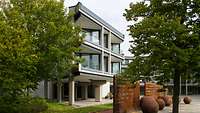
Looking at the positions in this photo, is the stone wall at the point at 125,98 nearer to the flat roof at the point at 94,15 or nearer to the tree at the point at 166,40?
the tree at the point at 166,40

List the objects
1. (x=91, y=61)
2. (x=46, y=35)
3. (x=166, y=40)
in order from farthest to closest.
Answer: (x=91, y=61)
(x=46, y=35)
(x=166, y=40)

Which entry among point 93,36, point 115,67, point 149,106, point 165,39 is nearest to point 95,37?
point 93,36

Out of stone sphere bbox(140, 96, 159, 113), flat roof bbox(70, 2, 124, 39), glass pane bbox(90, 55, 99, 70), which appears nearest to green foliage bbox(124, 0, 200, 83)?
stone sphere bbox(140, 96, 159, 113)

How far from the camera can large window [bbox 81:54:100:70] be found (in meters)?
52.6

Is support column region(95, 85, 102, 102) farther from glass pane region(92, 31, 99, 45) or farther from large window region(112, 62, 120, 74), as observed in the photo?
large window region(112, 62, 120, 74)

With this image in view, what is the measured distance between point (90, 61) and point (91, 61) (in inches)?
28.6

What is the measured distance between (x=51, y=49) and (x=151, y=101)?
31.0 ft

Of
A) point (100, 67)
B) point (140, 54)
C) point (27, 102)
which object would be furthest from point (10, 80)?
point (100, 67)

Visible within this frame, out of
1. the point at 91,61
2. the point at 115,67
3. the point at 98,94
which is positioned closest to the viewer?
the point at 91,61

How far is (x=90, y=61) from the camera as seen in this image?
54812 mm

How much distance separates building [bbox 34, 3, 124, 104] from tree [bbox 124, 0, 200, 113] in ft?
78.4

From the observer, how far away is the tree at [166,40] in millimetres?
20609

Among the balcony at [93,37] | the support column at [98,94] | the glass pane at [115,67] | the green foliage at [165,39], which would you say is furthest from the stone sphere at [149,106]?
the glass pane at [115,67]

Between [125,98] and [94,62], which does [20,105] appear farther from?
[94,62]
